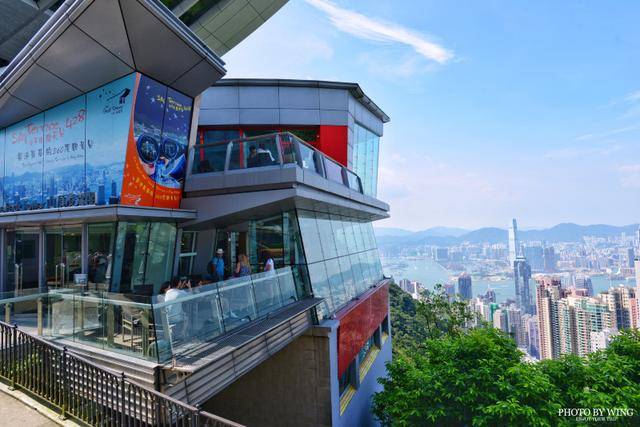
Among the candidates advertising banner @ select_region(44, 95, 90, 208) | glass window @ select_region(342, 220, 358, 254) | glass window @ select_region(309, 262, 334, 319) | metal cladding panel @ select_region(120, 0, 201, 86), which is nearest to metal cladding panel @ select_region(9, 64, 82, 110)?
advertising banner @ select_region(44, 95, 90, 208)

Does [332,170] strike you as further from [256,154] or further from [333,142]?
[333,142]

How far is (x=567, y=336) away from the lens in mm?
46250

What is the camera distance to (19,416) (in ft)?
18.5

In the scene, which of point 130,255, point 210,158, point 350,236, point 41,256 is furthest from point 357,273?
point 41,256

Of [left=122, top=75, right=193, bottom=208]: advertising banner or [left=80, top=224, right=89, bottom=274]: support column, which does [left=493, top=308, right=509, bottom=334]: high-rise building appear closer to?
[left=122, top=75, right=193, bottom=208]: advertising banner

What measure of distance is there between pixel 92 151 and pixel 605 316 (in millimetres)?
52412

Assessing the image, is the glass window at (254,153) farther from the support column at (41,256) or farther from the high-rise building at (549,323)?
the high-rise building at (549,323)

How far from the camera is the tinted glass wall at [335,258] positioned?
12.2 metres

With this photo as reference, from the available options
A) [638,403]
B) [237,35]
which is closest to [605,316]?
[638,403]

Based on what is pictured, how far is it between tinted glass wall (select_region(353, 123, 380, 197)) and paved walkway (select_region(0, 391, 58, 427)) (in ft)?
64.7

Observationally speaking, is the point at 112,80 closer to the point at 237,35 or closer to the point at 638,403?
the point at 638,403

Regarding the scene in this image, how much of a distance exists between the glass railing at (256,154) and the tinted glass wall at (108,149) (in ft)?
2.48

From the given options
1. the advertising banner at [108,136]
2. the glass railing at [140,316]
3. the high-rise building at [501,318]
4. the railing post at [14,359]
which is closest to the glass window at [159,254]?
the advertising banner at [108,136]

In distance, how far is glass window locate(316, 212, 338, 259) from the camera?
45.3 ft
